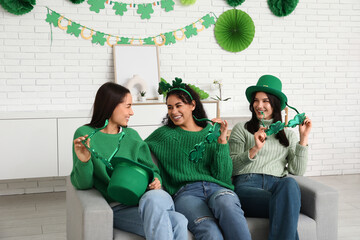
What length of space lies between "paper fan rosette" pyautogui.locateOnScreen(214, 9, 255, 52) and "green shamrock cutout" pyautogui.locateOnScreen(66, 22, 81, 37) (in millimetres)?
→ 1387

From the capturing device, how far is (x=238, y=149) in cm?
268

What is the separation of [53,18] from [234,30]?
182 centimetres

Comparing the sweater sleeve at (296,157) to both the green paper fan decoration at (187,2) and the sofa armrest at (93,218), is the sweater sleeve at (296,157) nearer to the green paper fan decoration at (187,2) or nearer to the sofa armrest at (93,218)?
the sofa armrest at (93,218)

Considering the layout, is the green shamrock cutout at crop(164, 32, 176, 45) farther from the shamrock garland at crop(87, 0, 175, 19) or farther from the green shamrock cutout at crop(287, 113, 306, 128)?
the green shamrock cutout at crop(287, 113, 306, 128)

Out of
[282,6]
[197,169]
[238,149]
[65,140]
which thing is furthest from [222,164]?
[282,6]

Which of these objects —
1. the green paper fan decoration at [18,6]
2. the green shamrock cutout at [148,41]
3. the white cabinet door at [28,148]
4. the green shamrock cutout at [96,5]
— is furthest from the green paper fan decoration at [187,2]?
the white cabinet door at [28,148]

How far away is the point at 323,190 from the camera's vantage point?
2.34m

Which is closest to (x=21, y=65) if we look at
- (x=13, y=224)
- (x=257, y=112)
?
(x=13, y=224)

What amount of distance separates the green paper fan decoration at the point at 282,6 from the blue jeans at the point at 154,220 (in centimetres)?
324

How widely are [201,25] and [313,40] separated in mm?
1305

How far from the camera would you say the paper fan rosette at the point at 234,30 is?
4.66 m

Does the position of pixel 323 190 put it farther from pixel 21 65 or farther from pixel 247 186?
→ pixel 21 65

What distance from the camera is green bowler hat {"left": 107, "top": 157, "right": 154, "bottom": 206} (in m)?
1.98

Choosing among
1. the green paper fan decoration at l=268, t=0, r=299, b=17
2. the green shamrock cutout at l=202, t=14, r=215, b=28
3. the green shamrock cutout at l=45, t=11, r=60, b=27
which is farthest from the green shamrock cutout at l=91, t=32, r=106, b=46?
the green paper fan decoration at l=268, t=0, r=299, b=17
